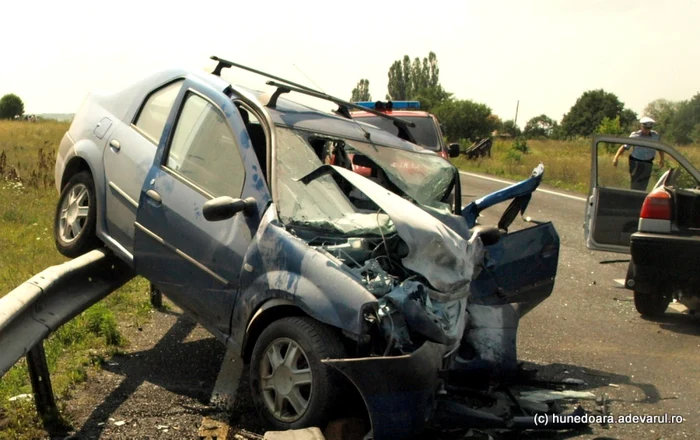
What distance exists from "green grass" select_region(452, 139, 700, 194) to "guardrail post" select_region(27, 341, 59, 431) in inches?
228

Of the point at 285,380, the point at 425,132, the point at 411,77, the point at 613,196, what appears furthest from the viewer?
the point at 411,77

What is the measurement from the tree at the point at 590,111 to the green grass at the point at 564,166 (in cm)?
3769

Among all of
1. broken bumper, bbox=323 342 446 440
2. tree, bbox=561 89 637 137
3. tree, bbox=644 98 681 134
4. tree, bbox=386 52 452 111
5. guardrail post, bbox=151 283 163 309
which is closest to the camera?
broken bumper, bbox=323 342 446 440

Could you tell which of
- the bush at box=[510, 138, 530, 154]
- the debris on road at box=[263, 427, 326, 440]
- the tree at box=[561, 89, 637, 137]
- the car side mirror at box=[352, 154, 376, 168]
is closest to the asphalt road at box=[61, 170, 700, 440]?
the debris on road at box=[263, 427, 326, 440]

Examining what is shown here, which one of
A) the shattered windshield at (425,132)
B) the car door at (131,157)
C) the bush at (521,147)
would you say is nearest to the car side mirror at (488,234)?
the car door at (131,157)

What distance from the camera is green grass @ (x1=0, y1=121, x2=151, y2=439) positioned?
189 inches

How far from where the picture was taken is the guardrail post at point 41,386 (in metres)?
4.54

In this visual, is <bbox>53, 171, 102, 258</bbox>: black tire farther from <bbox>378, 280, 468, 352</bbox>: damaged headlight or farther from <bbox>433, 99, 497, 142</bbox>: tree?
<bbox>433, 99, 497, 142</bbox>: tree

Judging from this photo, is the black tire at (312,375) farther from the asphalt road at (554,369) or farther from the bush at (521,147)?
the bush at (521,147)

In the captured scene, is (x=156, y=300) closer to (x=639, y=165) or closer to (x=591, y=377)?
(x=591, y=377)

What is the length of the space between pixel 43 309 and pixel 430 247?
7.43 ft

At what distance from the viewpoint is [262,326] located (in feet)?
15.5

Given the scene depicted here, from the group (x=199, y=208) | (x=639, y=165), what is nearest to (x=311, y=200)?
(x=199, y=208)

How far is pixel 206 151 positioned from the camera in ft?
18.0
